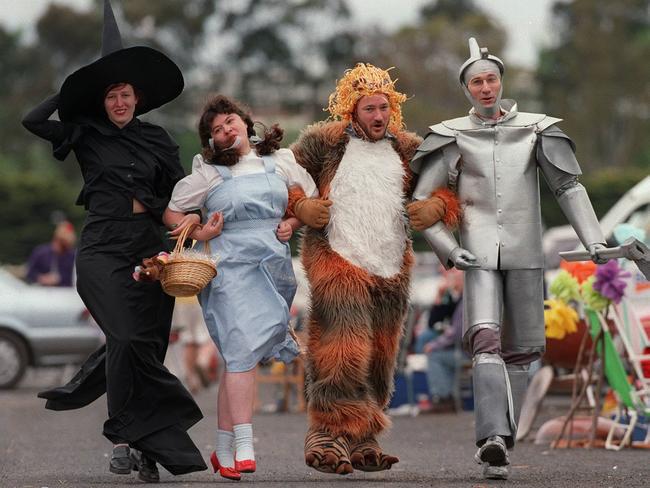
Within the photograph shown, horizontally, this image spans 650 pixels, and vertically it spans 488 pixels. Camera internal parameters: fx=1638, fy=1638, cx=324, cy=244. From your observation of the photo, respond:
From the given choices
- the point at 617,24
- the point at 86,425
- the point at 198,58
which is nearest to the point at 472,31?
the point at 617,24

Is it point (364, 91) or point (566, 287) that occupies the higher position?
point (364, 91)

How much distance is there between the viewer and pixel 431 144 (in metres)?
8.24

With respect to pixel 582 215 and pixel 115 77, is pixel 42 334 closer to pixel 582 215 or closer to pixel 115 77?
pixel 115 77

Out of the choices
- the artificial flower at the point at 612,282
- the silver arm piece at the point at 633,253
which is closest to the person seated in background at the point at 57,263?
the artificial flower at the point at 612,282

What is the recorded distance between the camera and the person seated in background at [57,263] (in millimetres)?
19703

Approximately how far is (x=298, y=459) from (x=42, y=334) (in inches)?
386

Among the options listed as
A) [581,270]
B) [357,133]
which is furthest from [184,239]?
[581,270]

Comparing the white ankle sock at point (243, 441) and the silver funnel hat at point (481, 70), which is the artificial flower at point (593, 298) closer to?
the silver funnel hat at point (481, 70)

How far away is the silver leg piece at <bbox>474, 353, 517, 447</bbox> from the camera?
799 cm

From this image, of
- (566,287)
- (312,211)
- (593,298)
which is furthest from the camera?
(566,287)

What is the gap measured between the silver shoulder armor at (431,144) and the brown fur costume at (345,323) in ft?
0.46

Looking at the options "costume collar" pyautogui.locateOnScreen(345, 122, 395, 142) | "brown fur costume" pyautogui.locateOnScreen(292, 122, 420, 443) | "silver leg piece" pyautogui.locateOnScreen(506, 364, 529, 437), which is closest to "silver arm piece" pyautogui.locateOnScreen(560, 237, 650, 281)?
"silver leg piece" pyautogui.locateOnScreen(506, 364, 529, 437)

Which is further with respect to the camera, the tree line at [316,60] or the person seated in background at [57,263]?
the tree line at [316,60]

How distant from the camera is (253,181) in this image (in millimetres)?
8211
